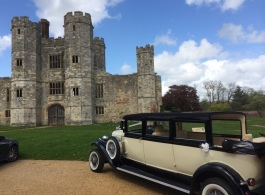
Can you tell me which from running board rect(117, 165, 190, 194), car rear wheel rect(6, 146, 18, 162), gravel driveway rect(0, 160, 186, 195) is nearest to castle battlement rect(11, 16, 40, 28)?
car rear wheel rect(6, 146, 18, 162)

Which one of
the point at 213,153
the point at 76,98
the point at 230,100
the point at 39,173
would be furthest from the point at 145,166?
the point at 230,100

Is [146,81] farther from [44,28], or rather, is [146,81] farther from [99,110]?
[44,28]

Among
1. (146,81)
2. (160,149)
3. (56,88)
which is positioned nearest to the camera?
(160,149)

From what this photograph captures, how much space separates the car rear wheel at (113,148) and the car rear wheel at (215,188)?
9.41ft

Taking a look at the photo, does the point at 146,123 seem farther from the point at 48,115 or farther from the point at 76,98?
the point at 48,115

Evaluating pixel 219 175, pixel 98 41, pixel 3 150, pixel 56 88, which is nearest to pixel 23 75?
pixel 56 88

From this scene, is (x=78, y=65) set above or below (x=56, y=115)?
above

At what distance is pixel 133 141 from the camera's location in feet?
19.9

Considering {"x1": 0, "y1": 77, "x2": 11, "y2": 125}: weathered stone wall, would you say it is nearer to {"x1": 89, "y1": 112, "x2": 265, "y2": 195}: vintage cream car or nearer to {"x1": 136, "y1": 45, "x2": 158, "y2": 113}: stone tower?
{"x1": 136, "y1": 45, "x2": 158, "y2": 113}: stone tower

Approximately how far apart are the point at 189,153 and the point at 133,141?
2.01 meters

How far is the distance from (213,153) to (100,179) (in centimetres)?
343

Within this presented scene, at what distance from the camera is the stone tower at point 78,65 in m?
27.8

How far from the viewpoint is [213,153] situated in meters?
3.97

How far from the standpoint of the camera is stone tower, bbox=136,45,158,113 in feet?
95.0
